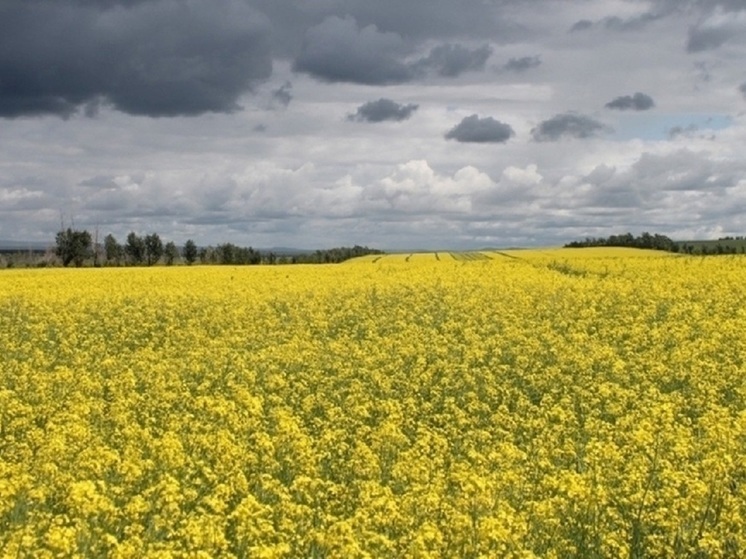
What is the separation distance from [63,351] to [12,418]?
5.98 meters

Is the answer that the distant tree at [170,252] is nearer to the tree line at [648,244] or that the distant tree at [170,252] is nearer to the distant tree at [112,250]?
the distant tree at [112,250]

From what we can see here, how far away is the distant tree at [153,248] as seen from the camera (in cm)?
11654

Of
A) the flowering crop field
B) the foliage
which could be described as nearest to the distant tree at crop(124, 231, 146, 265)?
the foliage

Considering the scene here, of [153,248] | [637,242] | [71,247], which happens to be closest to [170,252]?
[153,248]

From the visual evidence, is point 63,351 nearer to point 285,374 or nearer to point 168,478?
point 285,374

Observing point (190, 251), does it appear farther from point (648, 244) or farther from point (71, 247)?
point (648, 244)

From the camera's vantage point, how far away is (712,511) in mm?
8258

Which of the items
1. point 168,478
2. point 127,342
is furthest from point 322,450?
point 127,342

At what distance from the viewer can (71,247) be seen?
10494cm

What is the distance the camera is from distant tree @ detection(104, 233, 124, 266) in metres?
112

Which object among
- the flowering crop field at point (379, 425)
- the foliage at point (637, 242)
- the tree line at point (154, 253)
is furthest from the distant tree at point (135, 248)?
the flowering crop field at point (379, 425)

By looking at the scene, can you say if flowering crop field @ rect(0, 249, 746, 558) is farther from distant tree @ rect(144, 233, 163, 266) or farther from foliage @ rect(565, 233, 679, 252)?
distant tree @ rect(144, 233, 163, 266)

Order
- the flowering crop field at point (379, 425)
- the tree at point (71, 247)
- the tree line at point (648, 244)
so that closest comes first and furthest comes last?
1. the flowering crop field at point (379, 425)
2. the tree line at point (648, 244)
3. the tree at point (71, 247)

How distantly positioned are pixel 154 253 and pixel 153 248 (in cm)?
75
